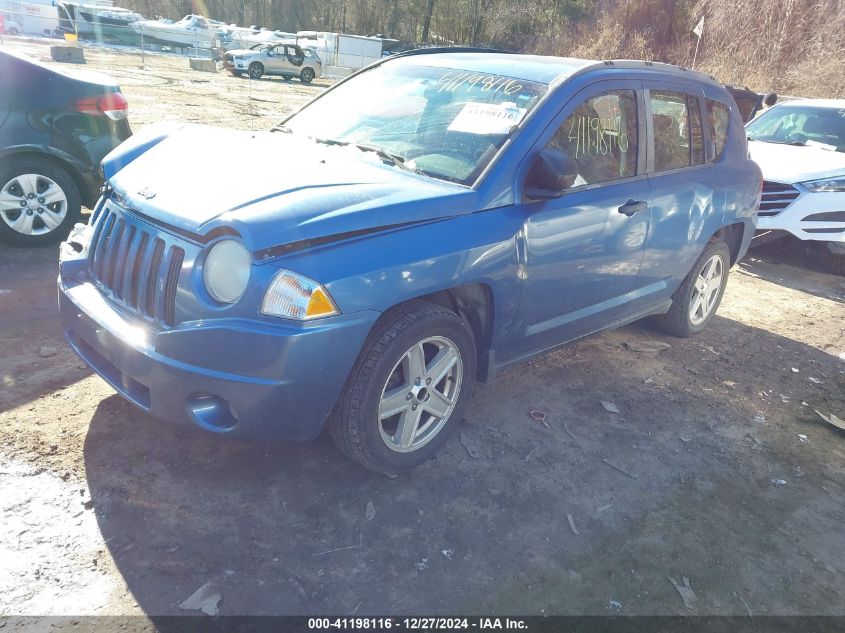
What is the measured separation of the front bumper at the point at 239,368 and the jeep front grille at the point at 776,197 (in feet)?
20.6

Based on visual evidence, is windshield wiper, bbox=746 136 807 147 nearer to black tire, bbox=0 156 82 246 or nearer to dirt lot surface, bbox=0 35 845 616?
dirt lot surface, bbox=0 35 845 616

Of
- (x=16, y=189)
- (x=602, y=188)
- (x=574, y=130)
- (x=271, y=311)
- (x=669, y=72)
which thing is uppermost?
(x=669, y=72)

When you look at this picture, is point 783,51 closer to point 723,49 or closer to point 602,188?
point 723,49

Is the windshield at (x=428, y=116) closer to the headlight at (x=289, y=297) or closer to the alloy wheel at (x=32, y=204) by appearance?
the headlight at (x=289, y=297)

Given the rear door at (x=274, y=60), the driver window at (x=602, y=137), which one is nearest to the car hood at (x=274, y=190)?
the driver window at (x=602, y=137)

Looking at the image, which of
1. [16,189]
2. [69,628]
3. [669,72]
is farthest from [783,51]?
[69,628]

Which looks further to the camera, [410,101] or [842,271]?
[842,271]

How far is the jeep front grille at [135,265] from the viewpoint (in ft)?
8.82

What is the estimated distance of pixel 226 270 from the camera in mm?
2617

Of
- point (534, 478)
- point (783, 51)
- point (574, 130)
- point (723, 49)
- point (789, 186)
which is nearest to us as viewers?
point (534, 478)

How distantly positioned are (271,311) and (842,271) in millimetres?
7527

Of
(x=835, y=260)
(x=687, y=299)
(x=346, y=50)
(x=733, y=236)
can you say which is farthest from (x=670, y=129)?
(x=346, y=50)

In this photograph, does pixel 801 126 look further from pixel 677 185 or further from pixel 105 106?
pixel 105 106

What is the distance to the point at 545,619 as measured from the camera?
2.46 meters
